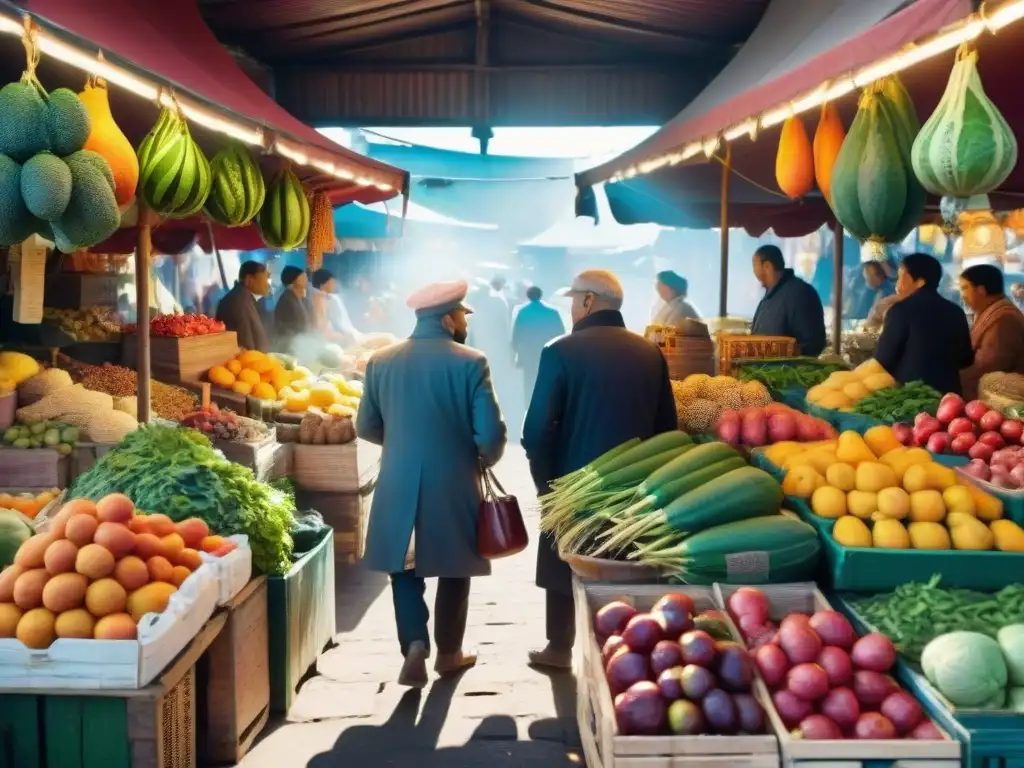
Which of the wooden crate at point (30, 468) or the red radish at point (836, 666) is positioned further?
the wooden crate at point (30, 468)

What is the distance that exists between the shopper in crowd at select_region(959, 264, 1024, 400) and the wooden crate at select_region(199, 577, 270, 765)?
5360 millimetres

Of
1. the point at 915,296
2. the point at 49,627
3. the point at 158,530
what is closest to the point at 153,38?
the point at 158,530

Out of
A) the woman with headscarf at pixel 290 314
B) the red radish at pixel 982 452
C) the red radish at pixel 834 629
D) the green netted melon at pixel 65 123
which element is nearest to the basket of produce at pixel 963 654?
the red radish at pixel 834 629

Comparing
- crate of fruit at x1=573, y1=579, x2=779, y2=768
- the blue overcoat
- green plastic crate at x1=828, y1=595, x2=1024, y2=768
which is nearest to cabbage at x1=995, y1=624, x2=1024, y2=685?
green plastic crate at x1=828, y1=595, x2=1024, y2=768

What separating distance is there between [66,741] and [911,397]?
4010 mm

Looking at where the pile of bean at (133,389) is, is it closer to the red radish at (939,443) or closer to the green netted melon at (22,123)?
the green netted melon at (22,123)

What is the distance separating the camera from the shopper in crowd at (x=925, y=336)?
6473mm

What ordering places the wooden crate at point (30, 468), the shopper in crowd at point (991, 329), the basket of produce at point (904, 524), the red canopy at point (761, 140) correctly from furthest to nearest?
the shopper in crowd at point (991, 329)
the wooden crate at point (30, 468)
the red canopy at point (761, 140)
the basket of produce at point (904, 524)

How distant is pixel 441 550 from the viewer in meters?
5.12

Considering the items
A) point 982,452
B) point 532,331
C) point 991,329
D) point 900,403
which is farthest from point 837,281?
point 982,452

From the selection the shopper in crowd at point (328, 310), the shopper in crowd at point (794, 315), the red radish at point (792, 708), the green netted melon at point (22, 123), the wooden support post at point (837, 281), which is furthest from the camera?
the shopper in crowd at point (328, 310)

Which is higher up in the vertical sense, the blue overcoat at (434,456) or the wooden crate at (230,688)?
the blue overcoat at (434,456)

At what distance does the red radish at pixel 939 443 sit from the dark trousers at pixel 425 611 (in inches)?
86.0

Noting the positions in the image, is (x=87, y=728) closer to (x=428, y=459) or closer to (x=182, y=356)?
(x=428, y=459)
